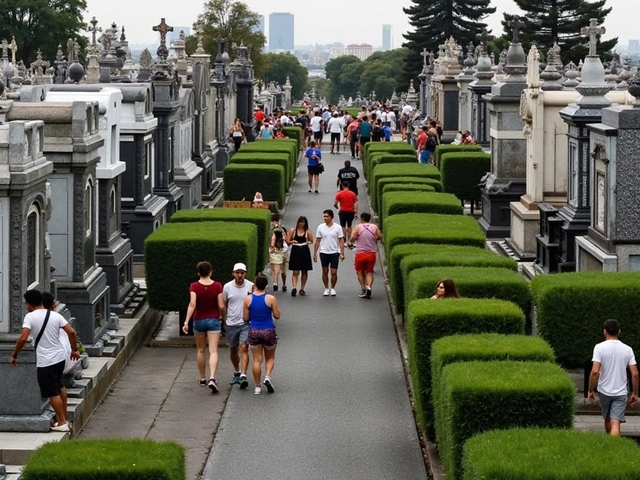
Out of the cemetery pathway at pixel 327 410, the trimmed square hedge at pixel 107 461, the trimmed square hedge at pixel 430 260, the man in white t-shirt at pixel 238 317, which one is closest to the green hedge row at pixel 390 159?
the cemetery pathway at pixel 327 410

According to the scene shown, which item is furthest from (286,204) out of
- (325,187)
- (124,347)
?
(124,347)

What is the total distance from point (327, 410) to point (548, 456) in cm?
665

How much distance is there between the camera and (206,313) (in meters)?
17.8

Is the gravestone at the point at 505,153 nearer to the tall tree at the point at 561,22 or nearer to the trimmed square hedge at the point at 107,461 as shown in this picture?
the trimmed square hedge at the point at 107,461

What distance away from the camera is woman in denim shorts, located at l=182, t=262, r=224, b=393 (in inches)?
691

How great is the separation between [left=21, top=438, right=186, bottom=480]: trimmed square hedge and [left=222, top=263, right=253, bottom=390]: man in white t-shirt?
6490 mm

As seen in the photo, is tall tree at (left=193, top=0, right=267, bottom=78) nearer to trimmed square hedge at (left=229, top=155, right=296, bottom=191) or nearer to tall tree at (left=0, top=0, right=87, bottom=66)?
tall tree at (left=0, top=0, right=87, bottom=66)

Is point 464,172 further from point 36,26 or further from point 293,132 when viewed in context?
point 36,26

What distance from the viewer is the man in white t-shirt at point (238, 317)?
17.6 m

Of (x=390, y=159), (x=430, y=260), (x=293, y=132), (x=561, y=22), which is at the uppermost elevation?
(x=561, y=22)

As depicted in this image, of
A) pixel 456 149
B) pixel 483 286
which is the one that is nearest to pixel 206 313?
pixel 483 286

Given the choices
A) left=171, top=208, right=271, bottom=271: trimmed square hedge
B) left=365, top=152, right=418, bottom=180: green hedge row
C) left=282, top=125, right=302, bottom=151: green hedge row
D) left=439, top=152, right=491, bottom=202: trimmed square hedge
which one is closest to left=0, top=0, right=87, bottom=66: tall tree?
left=282, top=125, right=302, bottom=151: green hedge row

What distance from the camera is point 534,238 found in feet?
88.2

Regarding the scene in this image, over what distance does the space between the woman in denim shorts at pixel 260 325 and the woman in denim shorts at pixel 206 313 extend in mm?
433
